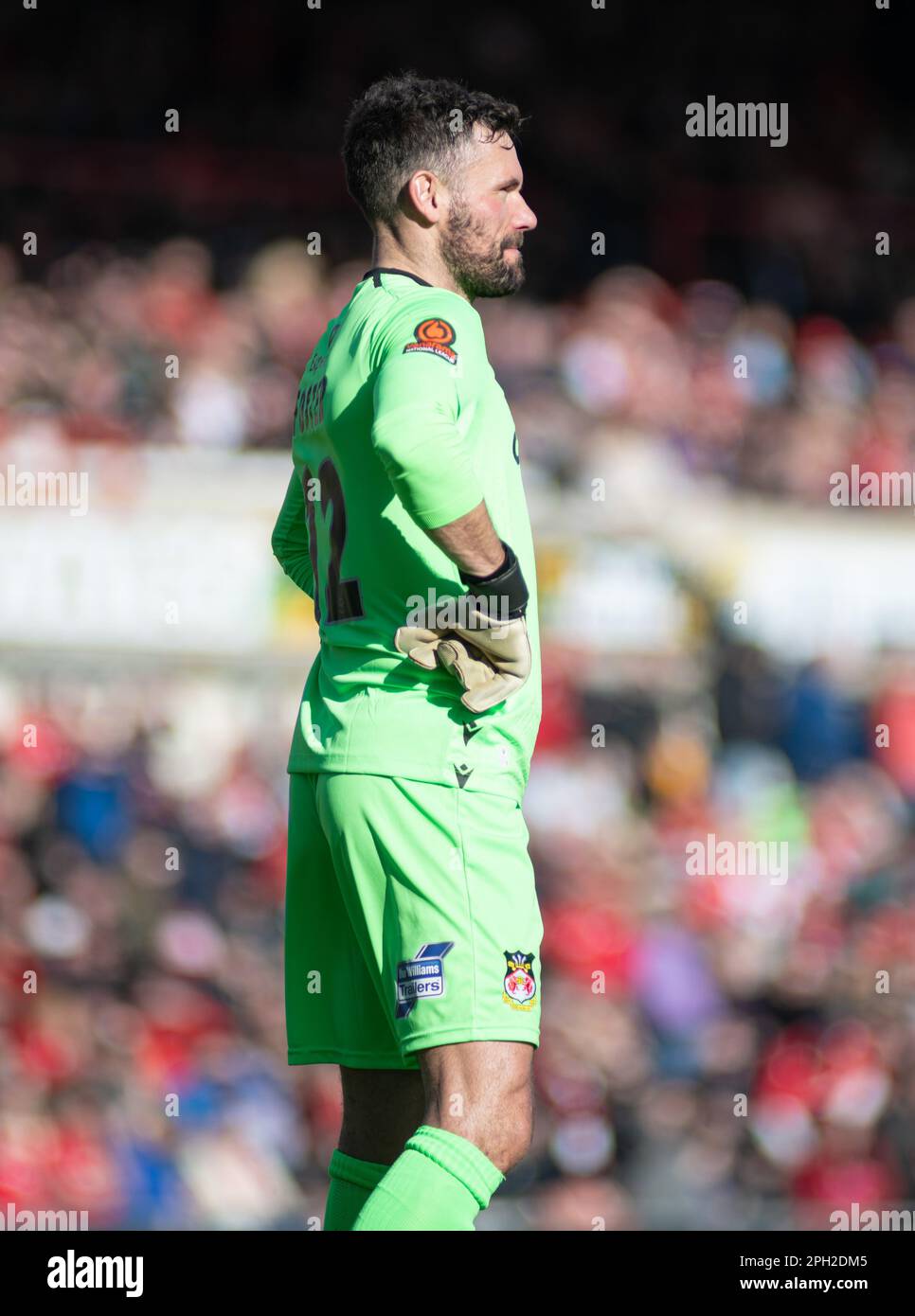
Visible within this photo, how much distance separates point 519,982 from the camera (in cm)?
211

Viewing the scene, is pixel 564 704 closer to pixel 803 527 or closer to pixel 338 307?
pixel 803 527

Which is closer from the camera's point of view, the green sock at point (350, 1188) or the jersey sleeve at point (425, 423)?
the jersey sleeve at point (425, 423)

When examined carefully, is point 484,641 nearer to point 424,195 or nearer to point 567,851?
point 424,195

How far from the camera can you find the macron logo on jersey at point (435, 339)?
213cm

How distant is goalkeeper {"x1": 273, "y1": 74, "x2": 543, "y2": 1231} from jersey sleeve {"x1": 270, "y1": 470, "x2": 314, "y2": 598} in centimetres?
18

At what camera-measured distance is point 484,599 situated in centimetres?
212

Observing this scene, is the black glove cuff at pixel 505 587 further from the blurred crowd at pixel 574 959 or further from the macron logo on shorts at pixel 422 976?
the blurred crowd at pixel 574 959

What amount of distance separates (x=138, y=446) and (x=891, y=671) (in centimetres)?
249

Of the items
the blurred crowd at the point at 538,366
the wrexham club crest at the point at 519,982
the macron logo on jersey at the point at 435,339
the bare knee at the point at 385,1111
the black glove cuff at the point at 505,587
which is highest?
the blurred crowd at the point at 538,366

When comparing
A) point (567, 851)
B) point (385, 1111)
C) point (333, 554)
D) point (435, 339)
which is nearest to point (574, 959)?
point (567, 851)

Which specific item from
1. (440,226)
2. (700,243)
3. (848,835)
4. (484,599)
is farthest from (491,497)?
(700,243)

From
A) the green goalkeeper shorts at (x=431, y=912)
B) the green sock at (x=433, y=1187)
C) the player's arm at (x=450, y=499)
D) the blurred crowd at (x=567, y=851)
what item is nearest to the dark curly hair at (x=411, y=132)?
the player's arm at (x=450, y=499)

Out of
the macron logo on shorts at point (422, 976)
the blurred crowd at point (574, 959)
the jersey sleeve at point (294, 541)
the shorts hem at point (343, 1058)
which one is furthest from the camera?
the blurred crowd at point (574, 959)

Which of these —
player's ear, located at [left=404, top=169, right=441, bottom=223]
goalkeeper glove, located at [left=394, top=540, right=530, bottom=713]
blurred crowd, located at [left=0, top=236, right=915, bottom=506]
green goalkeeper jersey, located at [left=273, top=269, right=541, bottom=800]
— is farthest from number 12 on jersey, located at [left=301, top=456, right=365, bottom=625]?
blurred crowd, located at [left=0, top=236, right=915, bottom=506]
